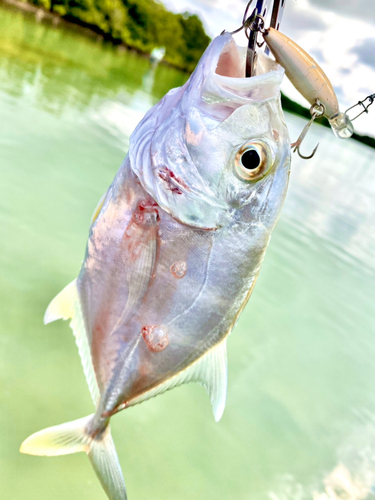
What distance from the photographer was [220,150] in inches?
49.3

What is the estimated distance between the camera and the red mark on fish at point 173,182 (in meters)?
1.28

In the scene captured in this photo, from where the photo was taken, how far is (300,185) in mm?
9219

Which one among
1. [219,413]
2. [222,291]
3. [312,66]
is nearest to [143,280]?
[222,291]

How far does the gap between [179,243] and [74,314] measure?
2.21 feet

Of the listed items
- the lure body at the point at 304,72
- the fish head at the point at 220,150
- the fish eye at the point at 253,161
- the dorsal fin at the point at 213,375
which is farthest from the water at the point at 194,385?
the lure body at the point at 304,72

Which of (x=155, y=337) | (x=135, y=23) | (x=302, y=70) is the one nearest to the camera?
(x=302, y=70)

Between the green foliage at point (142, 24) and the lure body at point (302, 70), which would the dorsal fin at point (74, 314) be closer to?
the lure body at point (302, 70)

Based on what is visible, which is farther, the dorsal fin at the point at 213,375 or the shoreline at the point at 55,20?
the shoreline at the point at 55,20

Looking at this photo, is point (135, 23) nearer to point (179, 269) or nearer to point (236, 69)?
point (236, 69)

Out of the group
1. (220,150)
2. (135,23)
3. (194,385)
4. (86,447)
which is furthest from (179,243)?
(135,23)

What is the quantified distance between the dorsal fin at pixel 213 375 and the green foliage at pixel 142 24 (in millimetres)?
41887

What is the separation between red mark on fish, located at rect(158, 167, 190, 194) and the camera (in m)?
1.28

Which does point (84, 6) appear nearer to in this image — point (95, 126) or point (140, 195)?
point (95, 126)

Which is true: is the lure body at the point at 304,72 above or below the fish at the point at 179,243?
above
